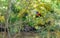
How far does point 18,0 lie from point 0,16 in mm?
363

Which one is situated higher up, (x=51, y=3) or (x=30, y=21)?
(x=51, y=3)

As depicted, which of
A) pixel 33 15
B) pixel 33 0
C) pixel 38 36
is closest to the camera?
pixel 33 0

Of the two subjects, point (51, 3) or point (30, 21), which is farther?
point (30, 21)

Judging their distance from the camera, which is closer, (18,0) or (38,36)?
(18,0)

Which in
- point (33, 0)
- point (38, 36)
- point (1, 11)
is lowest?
point (38, 36)

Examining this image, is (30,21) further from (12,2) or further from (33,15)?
(12,2)

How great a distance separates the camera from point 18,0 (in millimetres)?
2861

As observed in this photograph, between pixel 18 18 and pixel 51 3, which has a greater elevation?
pixel 51 3

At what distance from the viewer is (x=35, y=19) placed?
121 inches

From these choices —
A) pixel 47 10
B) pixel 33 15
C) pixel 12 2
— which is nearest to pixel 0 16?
pixel 12 2

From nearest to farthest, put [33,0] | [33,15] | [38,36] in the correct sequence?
1. [33,0]
2. [33,15]
3. [38,36]

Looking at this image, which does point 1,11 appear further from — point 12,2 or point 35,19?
point 35,19

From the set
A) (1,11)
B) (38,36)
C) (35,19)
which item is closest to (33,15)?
(35,19)

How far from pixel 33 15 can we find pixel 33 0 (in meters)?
0.32
